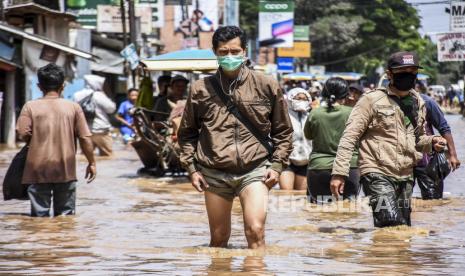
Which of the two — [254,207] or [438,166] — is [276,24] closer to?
[438,166]

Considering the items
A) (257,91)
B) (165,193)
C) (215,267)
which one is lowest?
(165,193)

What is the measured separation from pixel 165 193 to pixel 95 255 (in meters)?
6.84

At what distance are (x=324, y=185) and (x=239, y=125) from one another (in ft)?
14.1

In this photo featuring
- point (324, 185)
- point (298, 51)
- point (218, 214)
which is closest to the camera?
point (218, 214)

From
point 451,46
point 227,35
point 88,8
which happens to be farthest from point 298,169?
point 451,46

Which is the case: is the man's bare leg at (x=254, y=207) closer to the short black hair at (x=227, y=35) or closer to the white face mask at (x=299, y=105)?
the short black hair at (x=227, y=35)

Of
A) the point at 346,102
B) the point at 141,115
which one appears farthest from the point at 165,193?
the point at 346,102

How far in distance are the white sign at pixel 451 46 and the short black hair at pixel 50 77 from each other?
98.6 feet

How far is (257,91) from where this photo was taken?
763cm

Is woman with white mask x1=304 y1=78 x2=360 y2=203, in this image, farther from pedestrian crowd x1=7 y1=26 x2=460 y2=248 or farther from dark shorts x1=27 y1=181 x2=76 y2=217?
dark shorts x1=27 y1=181 x2=76 y2=217

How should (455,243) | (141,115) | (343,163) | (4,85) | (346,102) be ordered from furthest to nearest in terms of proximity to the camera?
(4,85)
(141,115)
(346,102)
(455,243)
(343,163)

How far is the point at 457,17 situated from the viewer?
1531 inches

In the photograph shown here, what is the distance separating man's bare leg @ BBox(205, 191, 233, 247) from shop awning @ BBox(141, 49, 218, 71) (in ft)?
30.6

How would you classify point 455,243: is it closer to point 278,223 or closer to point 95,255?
point 278,223
